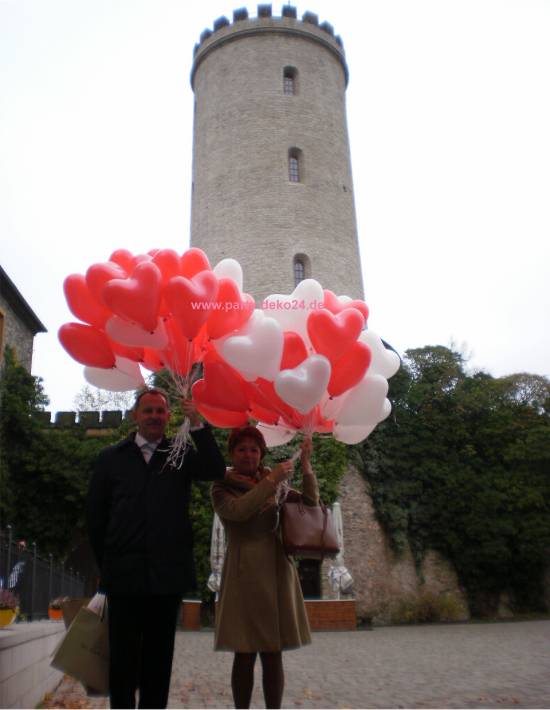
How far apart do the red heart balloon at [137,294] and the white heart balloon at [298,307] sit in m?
0.86

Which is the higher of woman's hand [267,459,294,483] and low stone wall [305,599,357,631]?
woman's hand [267,459,294,483]

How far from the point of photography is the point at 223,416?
13.5ft

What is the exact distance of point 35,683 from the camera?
526 cm

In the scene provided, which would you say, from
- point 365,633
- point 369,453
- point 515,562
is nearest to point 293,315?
point 365,633

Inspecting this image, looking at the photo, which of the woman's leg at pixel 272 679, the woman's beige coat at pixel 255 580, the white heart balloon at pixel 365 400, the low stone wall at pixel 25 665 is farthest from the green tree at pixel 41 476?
the woman's leg at pixel 272 679

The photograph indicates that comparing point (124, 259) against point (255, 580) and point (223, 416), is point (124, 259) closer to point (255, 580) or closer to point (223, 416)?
point (223, 416)

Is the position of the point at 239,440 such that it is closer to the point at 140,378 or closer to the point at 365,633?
the point at 140,378

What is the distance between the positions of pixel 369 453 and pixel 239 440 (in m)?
15.9

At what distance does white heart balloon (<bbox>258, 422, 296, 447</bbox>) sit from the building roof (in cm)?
1730

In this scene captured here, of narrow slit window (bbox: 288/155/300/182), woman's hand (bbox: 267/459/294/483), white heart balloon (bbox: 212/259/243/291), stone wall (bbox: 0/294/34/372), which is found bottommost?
woman's hand (bbox: 267/459/294/483)

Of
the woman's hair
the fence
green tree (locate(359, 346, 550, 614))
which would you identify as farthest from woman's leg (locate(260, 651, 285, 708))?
green tree (locate(359, 346, 550, 614))

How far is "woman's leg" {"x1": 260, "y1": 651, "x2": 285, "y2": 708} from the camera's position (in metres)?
3.35

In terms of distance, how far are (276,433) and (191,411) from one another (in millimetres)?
852

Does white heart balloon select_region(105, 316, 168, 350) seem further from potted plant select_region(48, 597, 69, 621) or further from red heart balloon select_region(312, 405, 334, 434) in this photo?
potted plant select_region(48, 597, 69, 621)
